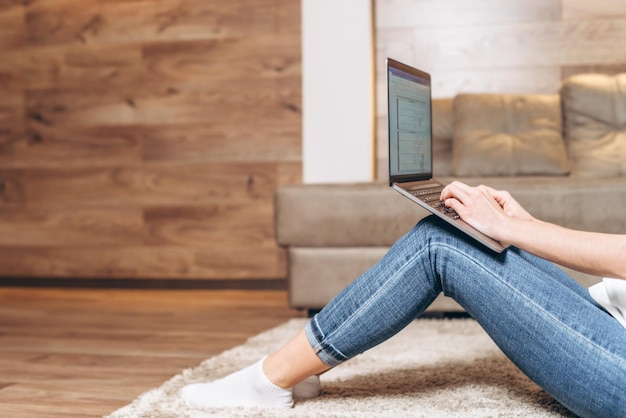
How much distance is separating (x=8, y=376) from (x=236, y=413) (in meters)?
0.78

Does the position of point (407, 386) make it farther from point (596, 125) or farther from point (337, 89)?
point (337, 89)

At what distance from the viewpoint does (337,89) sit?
370 centimetres

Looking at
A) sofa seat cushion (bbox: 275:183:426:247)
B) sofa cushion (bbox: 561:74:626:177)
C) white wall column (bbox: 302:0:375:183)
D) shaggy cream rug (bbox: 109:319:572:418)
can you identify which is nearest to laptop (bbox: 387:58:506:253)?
shaggy cream rug (bbox: 109:319:572:418)

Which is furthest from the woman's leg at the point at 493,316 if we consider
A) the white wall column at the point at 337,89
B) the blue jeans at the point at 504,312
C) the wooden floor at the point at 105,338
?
the white wall column at the point at 337,89

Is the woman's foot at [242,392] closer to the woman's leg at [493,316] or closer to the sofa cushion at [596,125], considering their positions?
the woman's leg at [493,316]

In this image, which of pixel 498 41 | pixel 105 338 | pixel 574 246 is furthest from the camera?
pixel 498 41

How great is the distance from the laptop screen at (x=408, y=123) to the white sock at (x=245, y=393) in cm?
45

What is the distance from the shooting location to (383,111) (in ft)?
12.3

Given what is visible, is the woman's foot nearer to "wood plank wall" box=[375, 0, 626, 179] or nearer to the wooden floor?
the wooden floor

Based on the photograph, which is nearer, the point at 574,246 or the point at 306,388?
the point at 574,246

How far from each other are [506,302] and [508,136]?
6.87 ft

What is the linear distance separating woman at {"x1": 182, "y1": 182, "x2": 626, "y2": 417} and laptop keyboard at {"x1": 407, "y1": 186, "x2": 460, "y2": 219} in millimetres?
17

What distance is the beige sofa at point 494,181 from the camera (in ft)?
8.20

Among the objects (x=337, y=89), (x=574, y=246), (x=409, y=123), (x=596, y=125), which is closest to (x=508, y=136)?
(x=596, y=125)
